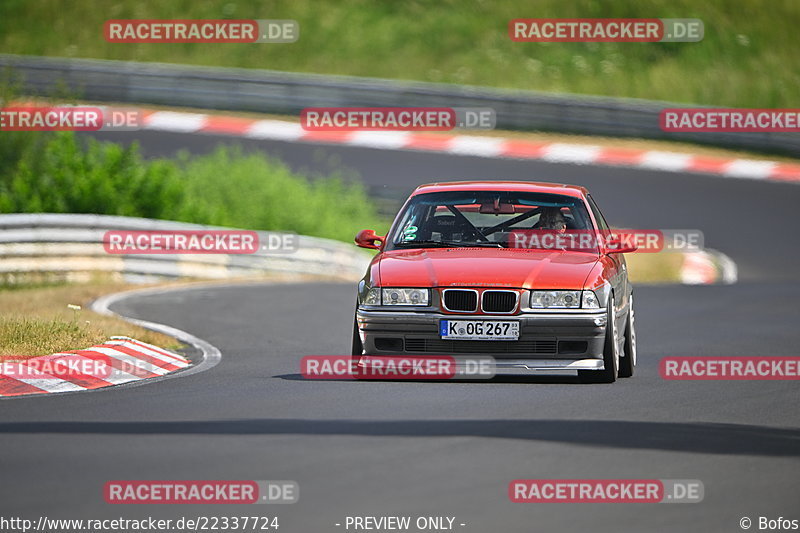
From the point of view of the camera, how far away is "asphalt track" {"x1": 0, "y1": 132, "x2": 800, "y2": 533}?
23.5ft

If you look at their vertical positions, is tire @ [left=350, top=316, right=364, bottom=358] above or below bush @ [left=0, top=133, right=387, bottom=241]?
below

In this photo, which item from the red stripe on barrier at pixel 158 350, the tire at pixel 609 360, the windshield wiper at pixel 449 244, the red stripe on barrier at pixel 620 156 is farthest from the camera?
the red stripe on barrier at pixel 620 156

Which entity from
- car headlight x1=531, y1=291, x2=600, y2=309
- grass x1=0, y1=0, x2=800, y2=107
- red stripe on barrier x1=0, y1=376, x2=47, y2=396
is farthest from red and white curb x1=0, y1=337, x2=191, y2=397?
grass x1=0, y1=0, x2=800, y2=107

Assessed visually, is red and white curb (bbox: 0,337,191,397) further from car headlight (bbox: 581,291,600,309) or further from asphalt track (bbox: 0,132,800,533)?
car headlight (bbox: 581,291,600,309)

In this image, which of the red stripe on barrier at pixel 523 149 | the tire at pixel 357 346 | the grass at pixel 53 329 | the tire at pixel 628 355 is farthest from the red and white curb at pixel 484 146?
the tire at pixel 357 346

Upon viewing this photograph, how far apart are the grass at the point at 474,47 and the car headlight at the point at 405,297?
1105 inches

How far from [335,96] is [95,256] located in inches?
513

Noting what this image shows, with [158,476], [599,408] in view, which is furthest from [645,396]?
[158,476]

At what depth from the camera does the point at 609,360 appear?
1130 centimetres

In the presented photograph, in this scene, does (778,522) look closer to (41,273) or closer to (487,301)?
(487,301)

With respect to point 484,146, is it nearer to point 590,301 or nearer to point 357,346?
point 357,346

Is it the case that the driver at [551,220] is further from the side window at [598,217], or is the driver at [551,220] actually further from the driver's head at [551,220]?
the side window at [598,217]

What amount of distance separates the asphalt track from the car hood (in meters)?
0.74

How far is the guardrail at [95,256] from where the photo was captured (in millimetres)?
20703
